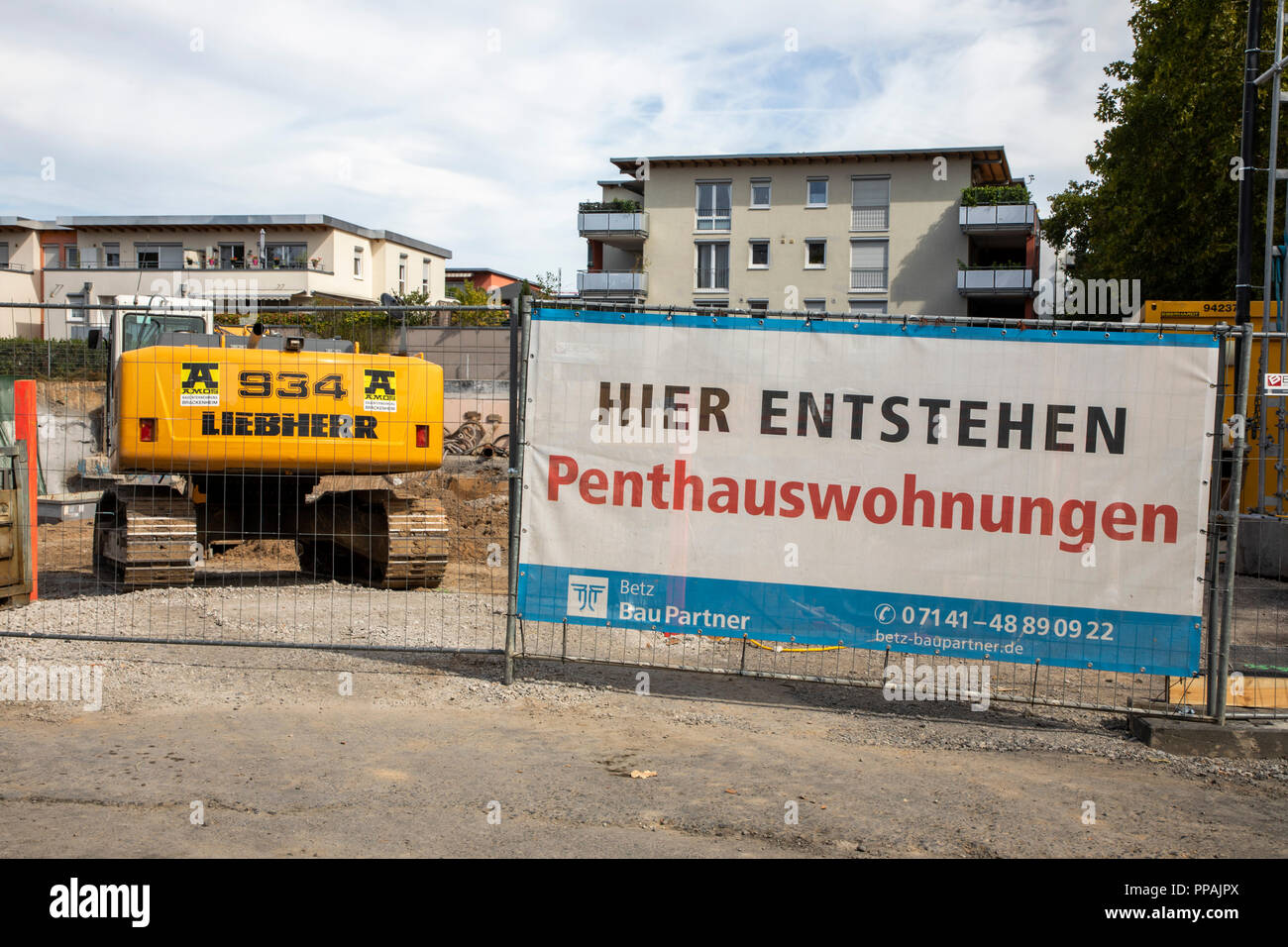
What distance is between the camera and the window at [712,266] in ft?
171

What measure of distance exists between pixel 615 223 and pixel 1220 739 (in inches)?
1923

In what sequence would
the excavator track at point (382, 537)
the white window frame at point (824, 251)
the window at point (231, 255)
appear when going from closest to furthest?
1. the excavator track at point (382, 537)
2. the white window frame at point (824, 251)
3. the window at point (231, 255)

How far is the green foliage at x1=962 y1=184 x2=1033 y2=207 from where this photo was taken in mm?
46531

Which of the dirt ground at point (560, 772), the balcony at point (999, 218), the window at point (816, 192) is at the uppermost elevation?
the window at point (816, 192)

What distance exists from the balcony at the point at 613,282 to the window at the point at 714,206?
4087 mm

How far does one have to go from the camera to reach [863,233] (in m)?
50.0

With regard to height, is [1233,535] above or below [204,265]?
below

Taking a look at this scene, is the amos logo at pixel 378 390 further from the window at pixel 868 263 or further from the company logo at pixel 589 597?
the window at pixel 868 263

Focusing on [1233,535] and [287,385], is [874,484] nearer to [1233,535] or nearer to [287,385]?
[1233,535]

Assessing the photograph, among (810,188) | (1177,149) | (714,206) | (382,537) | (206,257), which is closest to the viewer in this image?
(382,537)

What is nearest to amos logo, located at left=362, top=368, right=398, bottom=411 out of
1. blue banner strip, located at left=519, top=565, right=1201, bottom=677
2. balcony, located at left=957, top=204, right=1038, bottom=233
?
blue banner strip, located at left=519, top=565, right=1201, bottom=677

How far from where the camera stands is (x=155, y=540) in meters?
9.45

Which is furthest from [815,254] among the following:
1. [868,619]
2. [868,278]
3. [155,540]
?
[868,619]

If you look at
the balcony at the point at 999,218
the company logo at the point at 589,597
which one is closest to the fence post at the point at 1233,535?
the company logo at the point at 589,597
